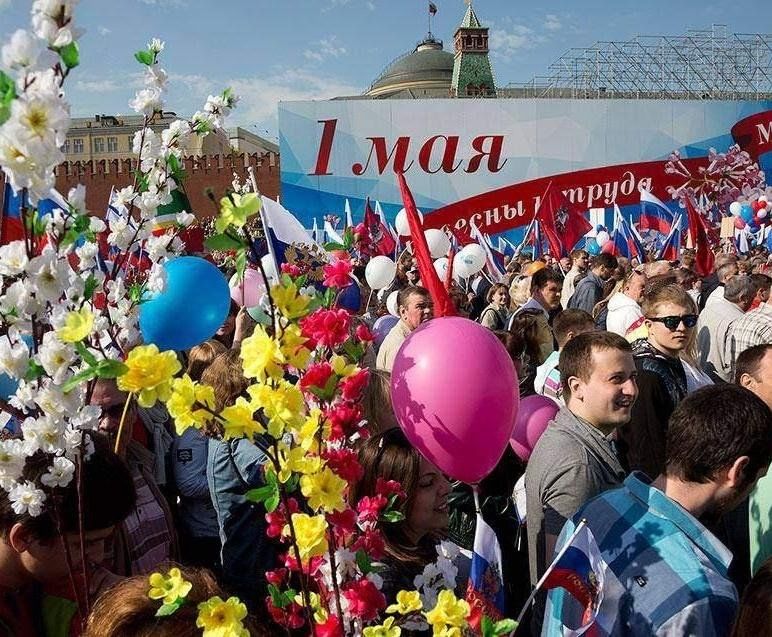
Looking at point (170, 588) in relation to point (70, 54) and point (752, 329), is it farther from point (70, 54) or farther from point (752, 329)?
point (752, 329)

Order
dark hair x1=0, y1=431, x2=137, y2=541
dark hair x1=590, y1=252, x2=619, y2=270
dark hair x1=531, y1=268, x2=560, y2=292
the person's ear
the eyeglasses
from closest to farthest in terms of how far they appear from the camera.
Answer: dark hair x1=0, y1=431, x2=137, y2=541, the person's ear, the eyeglasses, dark hair x1=531, y1=268, x2=560, y2=292, dark hair x1=590, y1=252, x2=619, y2=270

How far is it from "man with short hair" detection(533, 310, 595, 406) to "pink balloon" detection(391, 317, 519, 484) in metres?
1.74

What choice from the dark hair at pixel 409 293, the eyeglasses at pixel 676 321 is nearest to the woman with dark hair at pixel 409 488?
the eyeglasses at pixel 676 321

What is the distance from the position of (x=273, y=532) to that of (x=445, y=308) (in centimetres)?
79

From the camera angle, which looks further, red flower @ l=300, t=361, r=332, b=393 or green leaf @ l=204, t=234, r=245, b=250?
red flower @ l=300, t=361, r=332, b=393

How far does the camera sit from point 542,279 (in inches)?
208

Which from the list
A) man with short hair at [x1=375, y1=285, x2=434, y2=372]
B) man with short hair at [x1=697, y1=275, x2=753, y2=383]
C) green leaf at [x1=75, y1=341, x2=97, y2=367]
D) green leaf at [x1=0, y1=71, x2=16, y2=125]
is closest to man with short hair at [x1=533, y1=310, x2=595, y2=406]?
man with short hair at [x1=375, y1=285, x2=434, y2=372]

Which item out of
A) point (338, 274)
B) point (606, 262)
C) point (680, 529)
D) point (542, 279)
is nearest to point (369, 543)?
point (338, 274)

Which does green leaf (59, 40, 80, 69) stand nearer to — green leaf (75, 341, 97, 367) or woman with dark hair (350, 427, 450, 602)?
green leaf (75, 341, 97, 367)

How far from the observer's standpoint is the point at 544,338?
4090 millimetres

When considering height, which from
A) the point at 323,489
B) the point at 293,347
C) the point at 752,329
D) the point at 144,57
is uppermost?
the point at 144,57

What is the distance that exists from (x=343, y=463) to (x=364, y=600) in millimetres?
210

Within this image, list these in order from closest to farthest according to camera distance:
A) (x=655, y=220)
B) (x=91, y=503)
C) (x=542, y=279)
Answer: (x=91, y=503)
(x=542, y=279)
(x=655, y=220)

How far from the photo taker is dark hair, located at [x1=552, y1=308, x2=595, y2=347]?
12.1ft
